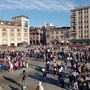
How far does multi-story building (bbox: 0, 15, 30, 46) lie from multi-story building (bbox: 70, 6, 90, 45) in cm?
2441

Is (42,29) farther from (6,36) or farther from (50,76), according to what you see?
(50,76)

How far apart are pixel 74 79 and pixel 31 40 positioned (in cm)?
13077

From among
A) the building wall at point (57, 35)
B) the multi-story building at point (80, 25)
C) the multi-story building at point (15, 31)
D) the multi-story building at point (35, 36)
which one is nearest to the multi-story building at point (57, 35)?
the building wall at point (57, 35)

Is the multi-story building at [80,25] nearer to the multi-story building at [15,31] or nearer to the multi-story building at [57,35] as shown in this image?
the multi-story building at [57,35]

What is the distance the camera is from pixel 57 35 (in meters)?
137

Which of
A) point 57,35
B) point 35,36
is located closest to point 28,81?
point 57,35

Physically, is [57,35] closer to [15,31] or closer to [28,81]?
[15,31]

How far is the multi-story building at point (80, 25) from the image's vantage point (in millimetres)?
121912

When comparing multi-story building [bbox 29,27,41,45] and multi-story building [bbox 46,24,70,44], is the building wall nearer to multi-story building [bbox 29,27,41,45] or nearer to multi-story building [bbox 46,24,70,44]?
multi-story building [bbox 46,24,70,44]

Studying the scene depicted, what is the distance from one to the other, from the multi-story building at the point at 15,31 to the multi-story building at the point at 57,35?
1564 cm

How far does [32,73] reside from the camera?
28984 millimetres

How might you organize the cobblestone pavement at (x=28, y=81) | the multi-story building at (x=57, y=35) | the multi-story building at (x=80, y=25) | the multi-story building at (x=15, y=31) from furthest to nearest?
the multi-story building at (x=57, y=35), the multi-story building at (x=80, y=25), the multi-story building at (x=15, y=31), the cobblestone pavement at (x=28, y=81)

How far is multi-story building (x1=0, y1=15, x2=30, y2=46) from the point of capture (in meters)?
119

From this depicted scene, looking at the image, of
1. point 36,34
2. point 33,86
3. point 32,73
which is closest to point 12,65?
point 32,73
